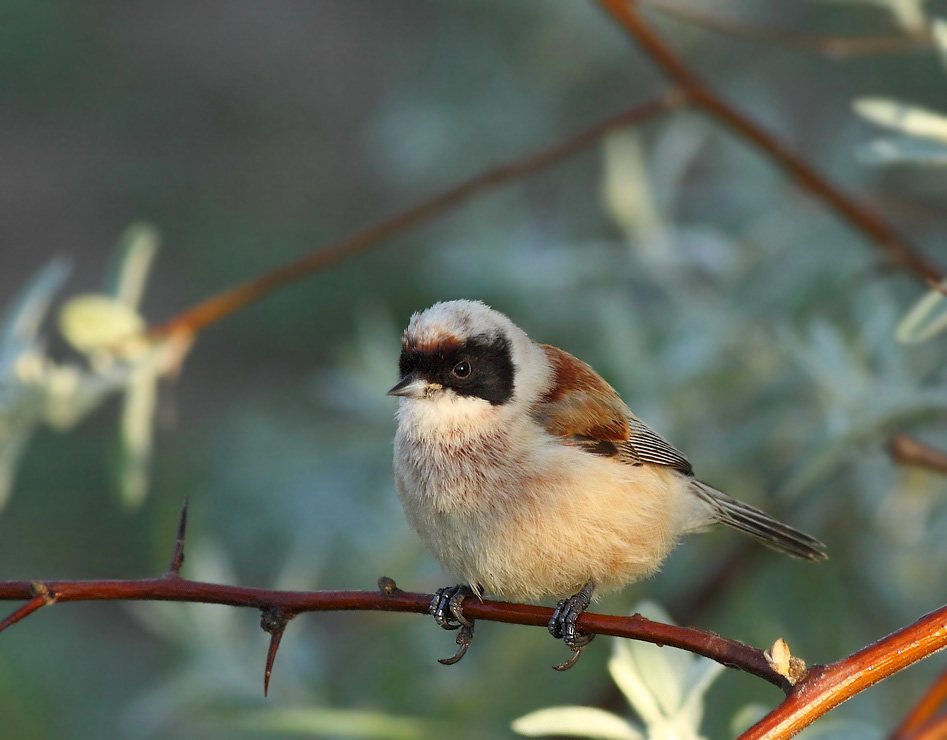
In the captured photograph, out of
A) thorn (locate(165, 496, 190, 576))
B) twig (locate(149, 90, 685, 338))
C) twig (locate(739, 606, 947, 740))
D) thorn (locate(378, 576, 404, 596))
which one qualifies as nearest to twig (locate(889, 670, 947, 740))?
twig (locate(739, 606, 947, 740))

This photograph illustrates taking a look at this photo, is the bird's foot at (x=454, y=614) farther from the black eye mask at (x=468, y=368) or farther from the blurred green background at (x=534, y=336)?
the black eye mask at (x=468, y=368)

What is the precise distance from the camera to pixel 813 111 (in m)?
6.03

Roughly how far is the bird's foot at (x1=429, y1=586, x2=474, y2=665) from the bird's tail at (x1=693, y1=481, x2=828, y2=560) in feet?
2.48

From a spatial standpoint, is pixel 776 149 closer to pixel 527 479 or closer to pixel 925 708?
pixel 527 479

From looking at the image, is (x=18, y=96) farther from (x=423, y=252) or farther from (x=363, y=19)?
(x=423, y=252)

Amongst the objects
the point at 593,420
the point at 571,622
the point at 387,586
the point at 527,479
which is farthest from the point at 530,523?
the point at 387,586

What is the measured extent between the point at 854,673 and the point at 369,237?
185 cm

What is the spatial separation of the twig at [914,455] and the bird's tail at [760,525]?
0.30 m

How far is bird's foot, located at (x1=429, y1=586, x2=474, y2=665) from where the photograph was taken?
254cm

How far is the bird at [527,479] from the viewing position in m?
2.54

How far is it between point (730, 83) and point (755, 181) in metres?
0.83

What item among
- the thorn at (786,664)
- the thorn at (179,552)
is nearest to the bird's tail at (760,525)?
the thorn at (786,664)

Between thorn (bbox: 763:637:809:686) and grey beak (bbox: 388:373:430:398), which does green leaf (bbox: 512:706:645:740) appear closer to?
thorn (bbox: 763:637:809:686)

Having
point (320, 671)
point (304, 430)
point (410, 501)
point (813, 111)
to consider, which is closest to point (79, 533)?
point (304, 430)
